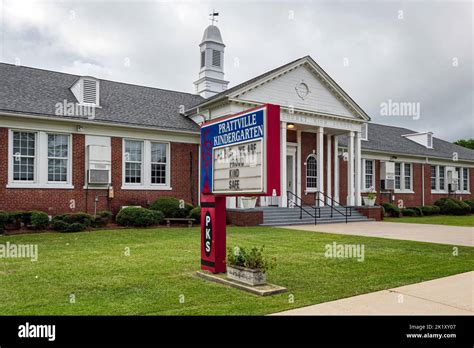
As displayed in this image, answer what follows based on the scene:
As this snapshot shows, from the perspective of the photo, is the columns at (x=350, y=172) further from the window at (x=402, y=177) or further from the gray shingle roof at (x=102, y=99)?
the gray shingle roof at (x=102, y=99)

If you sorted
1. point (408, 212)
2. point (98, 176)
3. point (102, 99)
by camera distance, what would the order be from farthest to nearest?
point (408, 212) → point (102, 99) → point (98, 176)

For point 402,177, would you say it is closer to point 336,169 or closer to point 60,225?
point 336,169

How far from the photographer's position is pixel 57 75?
21.2 metres

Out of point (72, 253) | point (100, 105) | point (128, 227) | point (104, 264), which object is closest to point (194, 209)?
point (128, 227)

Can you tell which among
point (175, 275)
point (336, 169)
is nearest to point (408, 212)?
point (336, 169)

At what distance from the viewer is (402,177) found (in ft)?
101

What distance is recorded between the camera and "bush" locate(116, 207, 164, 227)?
54.7 feet

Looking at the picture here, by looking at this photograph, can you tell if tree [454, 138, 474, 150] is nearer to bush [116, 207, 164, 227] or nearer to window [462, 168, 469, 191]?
window [462, 168, 469, 191]

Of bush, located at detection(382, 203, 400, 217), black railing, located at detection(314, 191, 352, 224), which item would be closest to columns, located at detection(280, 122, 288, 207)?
black railing, located at detection(314, 191, 352, 224)

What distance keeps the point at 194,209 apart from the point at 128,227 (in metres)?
2.85

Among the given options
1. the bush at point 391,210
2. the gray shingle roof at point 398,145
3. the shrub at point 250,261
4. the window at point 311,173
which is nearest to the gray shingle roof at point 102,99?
the window at point 311,173

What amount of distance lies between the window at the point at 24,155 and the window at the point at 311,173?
13.9m

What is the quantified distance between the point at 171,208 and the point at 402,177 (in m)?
19.0
